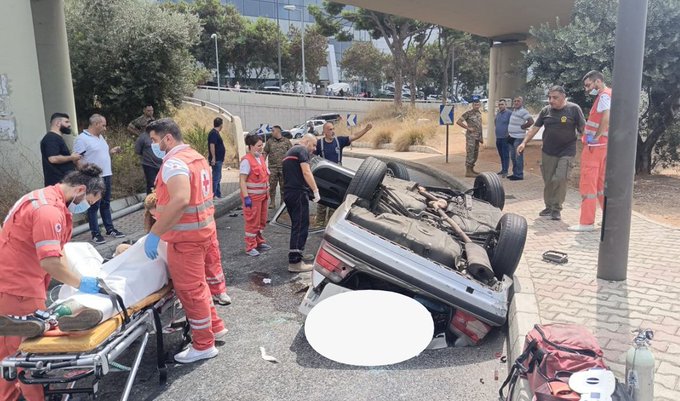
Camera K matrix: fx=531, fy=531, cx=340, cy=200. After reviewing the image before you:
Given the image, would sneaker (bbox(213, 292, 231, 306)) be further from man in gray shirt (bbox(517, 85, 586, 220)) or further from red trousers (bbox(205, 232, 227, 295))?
man in gray shirt (bbox(517, 85, 586, 220))

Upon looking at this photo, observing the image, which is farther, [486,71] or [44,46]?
[486,71]

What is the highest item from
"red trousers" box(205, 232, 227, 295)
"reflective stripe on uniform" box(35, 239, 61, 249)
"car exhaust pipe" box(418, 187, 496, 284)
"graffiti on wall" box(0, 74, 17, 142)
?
"graffiti on wall" box(0, 74, 17, 142)

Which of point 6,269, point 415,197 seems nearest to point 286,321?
point 415,197

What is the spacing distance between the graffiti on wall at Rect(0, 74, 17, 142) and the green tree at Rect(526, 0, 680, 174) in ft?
35.0

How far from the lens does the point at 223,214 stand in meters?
9.43

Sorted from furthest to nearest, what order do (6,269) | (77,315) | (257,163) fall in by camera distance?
(257,163)
(6,269)
(77,315)

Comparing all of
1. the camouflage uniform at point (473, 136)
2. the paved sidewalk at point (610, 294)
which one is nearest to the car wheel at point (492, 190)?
the paved sidewalk at point (610, 294)

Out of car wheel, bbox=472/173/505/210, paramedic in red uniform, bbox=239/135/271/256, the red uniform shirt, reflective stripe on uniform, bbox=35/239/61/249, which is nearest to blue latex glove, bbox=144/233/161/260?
the red uniform shirt

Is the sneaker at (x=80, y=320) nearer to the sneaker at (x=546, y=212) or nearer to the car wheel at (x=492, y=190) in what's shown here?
the car wheel at (x=492, y=190)

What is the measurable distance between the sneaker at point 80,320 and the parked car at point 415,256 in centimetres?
170

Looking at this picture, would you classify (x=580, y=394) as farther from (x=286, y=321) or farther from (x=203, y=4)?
(x=203, y=4)

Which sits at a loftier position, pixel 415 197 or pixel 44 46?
pixel 44 46

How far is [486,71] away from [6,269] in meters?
55.1

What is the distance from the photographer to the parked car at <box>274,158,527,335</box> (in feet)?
12.9
